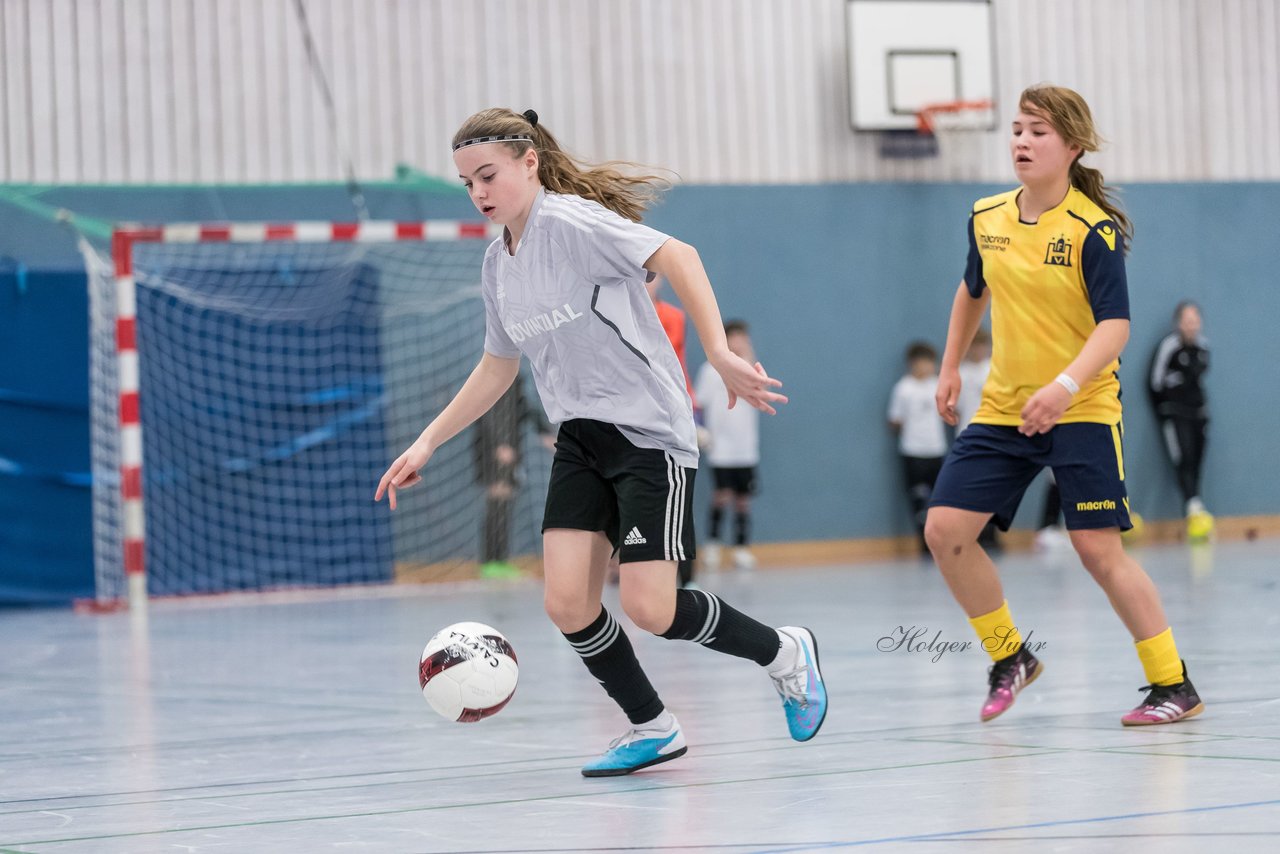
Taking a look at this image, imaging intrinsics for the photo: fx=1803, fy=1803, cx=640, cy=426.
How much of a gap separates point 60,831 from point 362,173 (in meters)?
10.6

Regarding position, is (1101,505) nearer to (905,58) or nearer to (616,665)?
(616,665)

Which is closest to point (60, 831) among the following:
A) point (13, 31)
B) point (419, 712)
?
point (419, 712)

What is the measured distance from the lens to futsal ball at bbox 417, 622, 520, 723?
Answer: 14.8 feet

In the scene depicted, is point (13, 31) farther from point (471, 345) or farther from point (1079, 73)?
point (1079, 73)

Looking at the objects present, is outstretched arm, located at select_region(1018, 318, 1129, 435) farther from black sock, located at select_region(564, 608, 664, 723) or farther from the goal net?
the goal net

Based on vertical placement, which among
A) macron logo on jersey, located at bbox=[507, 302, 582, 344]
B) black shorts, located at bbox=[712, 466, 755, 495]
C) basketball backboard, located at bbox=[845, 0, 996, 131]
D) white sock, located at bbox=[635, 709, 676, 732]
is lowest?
black shorts, located at bbox=[712, 466, 755, 495]

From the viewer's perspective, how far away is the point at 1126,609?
4.98 metres

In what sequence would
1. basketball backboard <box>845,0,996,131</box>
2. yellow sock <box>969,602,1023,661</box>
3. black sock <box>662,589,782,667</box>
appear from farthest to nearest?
basketball backboard <box>845,0,996,131</box>
yellow sock <box>969,602,1023,661</box>
black sock <box>662,589,782,667</box>

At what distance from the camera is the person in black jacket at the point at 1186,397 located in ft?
52.5

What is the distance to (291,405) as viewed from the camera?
1347 cm

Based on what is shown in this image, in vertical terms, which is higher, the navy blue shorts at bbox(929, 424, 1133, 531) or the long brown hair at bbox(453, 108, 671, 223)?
the long brown hair at bbox(453, 108, 671, 223)

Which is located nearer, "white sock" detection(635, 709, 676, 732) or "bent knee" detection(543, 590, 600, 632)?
"bent knee" detection(543, 590, 600, 632)

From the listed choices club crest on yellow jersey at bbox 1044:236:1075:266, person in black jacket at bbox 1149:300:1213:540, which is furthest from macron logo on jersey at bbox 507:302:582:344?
person in black jacket at bbox 1149:300:1213:540

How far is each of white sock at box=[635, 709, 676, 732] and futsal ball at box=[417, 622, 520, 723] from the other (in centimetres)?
35
